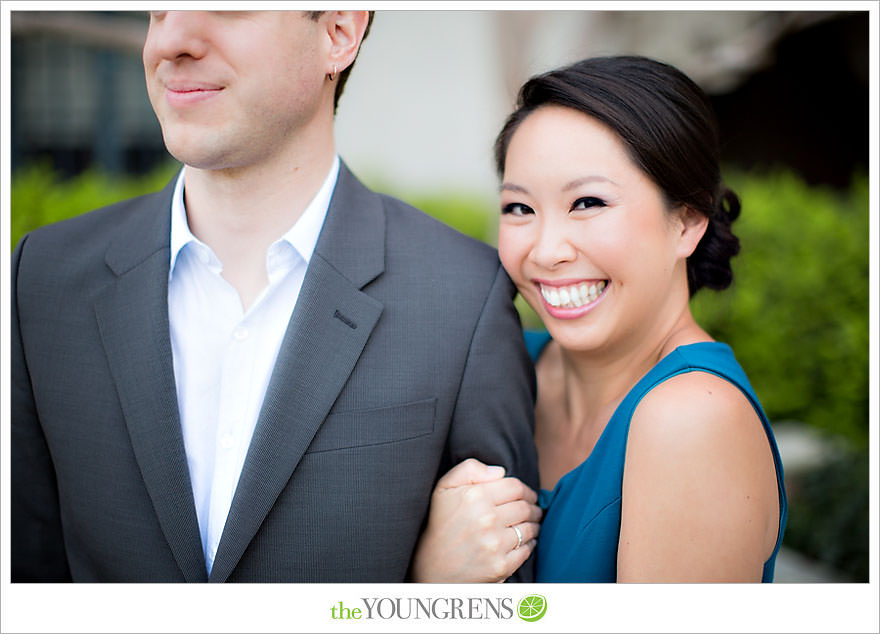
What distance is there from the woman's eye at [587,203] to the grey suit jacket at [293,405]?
269 mm

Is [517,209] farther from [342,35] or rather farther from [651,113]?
[342,35]

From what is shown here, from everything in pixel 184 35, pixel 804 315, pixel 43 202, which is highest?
pixel 184 35

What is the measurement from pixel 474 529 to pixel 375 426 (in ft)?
1.08

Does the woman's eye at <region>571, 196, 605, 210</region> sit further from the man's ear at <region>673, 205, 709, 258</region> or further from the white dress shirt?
the white dress shirt

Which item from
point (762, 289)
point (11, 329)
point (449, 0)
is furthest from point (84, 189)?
point (762, 289)

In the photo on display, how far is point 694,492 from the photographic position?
1.71m


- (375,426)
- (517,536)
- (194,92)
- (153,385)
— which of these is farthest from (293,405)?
(194,92)

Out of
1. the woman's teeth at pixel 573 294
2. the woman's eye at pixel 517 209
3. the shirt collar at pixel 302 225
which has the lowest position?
the woman's teeth at pixel 573 294

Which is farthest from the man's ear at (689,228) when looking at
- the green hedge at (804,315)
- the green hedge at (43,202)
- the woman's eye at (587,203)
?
the green hedge at (804,315)

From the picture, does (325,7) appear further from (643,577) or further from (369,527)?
(643,577)

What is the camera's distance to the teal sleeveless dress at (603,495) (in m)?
1.89

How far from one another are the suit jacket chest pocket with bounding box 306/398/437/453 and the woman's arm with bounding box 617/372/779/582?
476 mm

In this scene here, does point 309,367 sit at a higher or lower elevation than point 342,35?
lower

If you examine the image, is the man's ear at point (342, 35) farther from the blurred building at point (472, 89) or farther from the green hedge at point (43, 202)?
the blurred building at point (472, 89)
